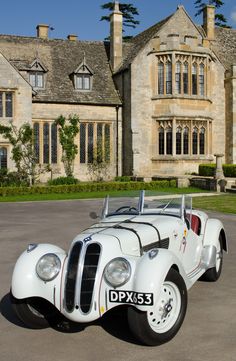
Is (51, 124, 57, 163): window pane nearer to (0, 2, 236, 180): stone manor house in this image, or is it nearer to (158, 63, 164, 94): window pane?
(0, 2, 236, 180): stone manor house

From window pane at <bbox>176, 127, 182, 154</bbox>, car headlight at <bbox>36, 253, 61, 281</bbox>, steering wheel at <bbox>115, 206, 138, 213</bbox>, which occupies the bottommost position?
car headlight at <bbox>36, 253, 61, 281</bbox>

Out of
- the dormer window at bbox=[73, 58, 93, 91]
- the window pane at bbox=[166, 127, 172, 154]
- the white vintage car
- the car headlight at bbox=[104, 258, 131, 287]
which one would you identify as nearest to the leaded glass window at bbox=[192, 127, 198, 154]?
the window pane at bbox=[166, 127, 172, 154]

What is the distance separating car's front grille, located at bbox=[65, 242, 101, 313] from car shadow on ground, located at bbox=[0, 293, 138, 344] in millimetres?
527

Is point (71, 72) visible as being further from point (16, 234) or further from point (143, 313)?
point (143, 313)

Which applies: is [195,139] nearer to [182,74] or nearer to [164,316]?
[182,74]

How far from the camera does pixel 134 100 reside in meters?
32.1

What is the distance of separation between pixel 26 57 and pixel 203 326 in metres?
30.4

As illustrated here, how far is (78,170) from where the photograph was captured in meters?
32.8

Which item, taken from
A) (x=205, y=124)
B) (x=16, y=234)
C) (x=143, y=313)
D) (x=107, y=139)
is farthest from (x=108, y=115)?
→ (x=143, y=313)

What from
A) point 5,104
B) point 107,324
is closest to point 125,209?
point 107,324

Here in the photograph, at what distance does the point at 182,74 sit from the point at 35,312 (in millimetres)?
28026

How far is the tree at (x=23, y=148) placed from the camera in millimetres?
28984

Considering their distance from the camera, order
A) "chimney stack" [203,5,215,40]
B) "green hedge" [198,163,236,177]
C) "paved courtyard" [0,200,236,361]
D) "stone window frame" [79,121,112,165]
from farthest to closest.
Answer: "chimney stack" [203,5,215,40]
"stone window frame" [79,121,112,165]
"green hedge" [198,163,236,177]
"paved courtyard" [0,200,236,361]

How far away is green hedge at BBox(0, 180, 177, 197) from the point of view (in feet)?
83.0
